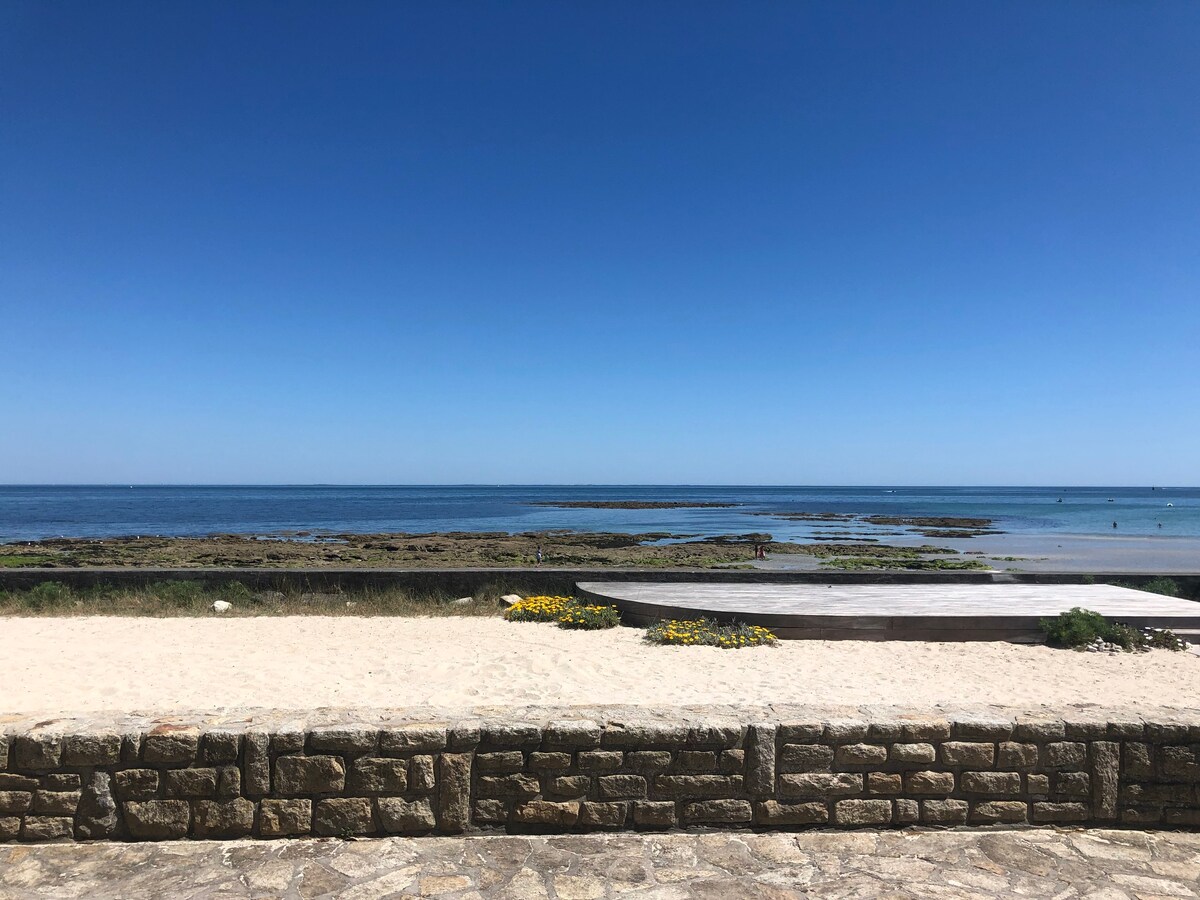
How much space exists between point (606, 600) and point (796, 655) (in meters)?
3.06

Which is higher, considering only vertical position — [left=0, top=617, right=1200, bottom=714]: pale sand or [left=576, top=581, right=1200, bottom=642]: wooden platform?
[left=576, top=581, right=1200, bottom=642]: wooden platform

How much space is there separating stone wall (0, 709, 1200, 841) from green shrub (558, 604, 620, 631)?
20.4 feet

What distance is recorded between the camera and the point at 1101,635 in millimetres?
9078

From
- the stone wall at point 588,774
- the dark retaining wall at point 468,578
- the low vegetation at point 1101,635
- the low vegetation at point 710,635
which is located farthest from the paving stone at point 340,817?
the low vegetation at point 1101,635

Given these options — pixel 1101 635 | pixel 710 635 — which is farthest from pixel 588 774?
pixel 1101 635

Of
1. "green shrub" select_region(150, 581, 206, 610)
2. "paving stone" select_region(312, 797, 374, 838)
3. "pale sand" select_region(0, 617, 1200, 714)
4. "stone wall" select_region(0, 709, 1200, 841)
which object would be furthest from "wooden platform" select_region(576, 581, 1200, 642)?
"paving stone" select_region(312, 797, 374, 838)

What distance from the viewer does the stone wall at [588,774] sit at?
3.69 meters

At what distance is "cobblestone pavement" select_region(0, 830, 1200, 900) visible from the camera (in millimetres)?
3299

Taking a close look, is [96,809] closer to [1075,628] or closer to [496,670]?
[496,670]

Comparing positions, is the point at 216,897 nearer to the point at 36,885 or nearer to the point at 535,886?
the point at 36,885

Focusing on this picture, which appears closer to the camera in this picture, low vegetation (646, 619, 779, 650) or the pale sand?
the pale sand

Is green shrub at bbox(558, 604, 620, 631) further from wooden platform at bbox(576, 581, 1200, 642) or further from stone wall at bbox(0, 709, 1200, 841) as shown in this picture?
stone wall at bbox(0, 709, 1200, 841)

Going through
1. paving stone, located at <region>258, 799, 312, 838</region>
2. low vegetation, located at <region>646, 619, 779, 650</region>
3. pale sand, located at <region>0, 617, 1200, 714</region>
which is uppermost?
paving stone, located at <region>258, 799, 312, 838</region>

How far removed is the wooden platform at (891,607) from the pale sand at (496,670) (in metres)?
0.27
